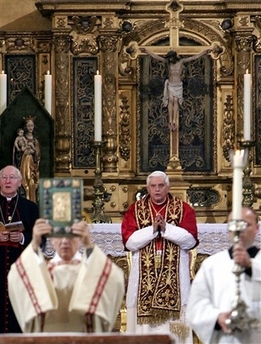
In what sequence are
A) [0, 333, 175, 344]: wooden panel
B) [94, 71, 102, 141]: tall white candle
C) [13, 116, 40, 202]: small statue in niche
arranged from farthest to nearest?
[13, 116, 40, 202]: small statue in niche < [94, 71, 102, 141]: tall white candle < [0, 333, 175, 344]: wooden panel

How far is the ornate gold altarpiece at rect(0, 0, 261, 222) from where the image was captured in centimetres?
1359

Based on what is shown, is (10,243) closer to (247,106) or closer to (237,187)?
(247,106)

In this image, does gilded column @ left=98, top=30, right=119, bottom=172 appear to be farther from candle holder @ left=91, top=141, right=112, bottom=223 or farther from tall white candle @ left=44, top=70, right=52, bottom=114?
tall white candle @ left=44, top=70, right=52, bottom=114

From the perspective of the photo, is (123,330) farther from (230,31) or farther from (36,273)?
(36,273)

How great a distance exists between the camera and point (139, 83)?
1372 cm

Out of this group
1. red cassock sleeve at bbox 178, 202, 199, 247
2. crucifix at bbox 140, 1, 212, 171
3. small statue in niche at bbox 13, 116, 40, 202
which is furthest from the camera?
crucifix at bbox 140, 1, 212, 171

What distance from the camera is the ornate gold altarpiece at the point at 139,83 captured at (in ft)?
44.6

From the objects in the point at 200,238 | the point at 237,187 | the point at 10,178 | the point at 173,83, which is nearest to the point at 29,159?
the point at 173,83

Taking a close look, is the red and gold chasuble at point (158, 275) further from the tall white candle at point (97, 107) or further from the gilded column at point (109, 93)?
the gilded column at point (109, 93)

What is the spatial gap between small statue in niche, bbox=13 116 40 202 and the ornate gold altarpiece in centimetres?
58

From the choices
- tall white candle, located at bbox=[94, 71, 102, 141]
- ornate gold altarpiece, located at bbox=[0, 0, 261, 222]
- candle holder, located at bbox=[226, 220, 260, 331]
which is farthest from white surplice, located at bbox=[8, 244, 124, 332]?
ornate gold altarpiece, located at bbox=[0, 0, 261, 222]

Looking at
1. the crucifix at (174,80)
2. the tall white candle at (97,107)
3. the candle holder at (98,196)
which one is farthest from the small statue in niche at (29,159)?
the crucifix at (174,80)

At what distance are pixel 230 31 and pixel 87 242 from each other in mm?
6569

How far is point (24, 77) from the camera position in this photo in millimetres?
13766
